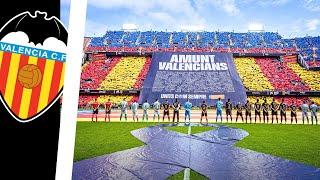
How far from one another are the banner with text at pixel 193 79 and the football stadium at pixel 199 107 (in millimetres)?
50

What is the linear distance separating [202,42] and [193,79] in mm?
10692

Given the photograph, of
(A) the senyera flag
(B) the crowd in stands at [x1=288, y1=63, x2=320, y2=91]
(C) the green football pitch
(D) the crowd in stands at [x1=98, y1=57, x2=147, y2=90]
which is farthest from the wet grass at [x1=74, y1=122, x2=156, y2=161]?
(B) the crowd in stands at [x1=288, y1=63, x2=320, y2=91]

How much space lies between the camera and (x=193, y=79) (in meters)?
17.4

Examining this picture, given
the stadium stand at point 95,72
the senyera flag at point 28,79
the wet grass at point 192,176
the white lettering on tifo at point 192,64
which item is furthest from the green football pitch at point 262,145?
the white lettering on tifo at point 192,64

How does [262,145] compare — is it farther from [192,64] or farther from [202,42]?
[202,42]

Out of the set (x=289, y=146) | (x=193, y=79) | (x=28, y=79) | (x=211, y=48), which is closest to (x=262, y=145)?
(x=289, y=146)

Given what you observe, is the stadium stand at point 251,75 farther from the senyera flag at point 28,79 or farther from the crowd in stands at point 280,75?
A: the senyera flag at point 28,79

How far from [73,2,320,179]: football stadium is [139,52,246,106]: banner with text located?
0.16 ft

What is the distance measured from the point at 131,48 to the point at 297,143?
1925 centimetres

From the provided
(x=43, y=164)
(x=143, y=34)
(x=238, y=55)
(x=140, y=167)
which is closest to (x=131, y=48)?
(x=143, y=34)

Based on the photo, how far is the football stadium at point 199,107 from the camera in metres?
3.91

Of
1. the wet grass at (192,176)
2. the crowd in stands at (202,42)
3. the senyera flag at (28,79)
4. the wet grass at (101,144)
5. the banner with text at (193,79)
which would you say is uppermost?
the crowd in stands at (202,42)

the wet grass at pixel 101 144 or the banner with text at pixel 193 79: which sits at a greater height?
the banner with text at pixel 193 79

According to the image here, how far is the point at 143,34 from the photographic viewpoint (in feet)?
95.4
